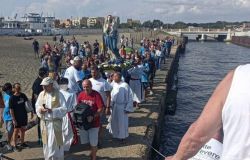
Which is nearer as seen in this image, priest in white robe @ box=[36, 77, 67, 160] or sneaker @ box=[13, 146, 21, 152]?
priest in white robe @ box=[36, 77, 67, 160]

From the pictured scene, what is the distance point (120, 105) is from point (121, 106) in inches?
1.2

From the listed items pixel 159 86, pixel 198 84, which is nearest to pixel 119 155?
pixel 159 86

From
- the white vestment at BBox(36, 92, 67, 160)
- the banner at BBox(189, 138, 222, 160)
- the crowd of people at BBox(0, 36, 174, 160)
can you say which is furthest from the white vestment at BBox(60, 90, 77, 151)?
the banner at BBox(189, 138, 222, 160)

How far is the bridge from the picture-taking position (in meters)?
108

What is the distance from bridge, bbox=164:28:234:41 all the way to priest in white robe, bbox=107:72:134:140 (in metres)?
97.2

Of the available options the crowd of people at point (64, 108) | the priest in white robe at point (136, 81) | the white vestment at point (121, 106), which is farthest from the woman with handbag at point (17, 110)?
the priest in white robe at point (136, 81)

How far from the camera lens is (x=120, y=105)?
8.70 metres

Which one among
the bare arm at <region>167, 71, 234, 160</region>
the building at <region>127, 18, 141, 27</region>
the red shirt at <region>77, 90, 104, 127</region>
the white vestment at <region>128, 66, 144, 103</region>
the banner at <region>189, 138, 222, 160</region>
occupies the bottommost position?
the white vestment at <region>128, 66, 144, 103</region>

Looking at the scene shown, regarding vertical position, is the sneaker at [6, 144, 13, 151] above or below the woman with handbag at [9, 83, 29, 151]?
below

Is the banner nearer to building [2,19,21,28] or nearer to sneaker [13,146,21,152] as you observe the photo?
sneaker [13,146,21,152]

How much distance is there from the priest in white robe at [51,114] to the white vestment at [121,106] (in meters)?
2.18

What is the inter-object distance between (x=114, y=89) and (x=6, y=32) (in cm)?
8236

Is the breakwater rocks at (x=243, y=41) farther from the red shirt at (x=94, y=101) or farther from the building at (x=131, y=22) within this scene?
the red shirt at (x=94, y=101)

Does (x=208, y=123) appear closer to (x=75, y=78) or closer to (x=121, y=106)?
(x=121, y=106)
